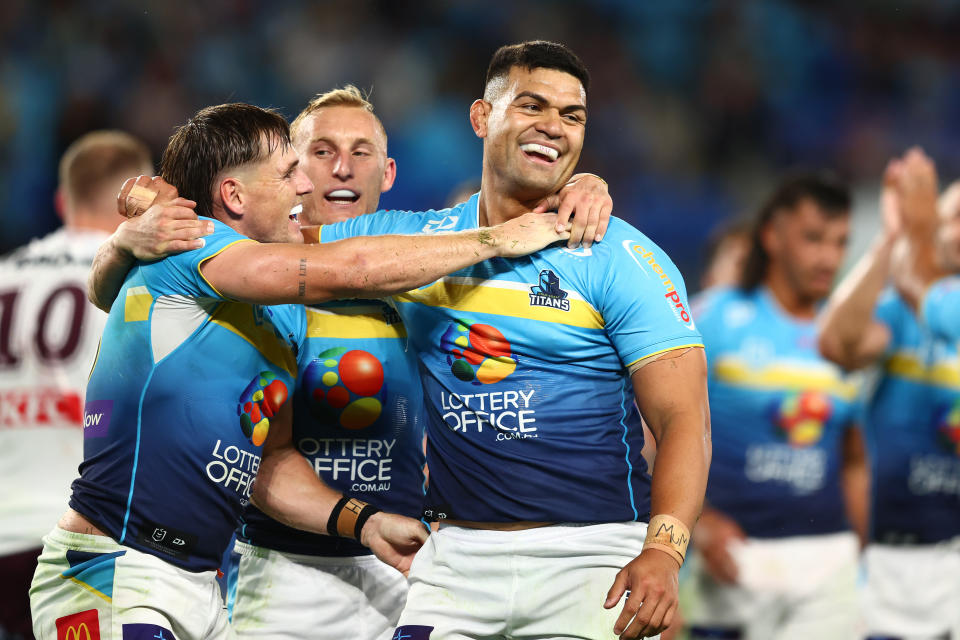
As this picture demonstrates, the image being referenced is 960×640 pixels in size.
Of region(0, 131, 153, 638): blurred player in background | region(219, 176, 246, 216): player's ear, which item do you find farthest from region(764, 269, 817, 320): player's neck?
region(219, 176, 246, 216): player's ear

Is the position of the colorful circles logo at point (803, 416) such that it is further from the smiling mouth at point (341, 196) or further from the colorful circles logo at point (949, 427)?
the smiling mouth at point (341, 196)

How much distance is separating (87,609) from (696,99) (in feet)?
33.7

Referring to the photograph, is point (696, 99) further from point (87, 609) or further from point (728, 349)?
point (87, 609)

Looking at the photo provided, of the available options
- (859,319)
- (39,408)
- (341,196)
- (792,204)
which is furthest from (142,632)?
(792,204)

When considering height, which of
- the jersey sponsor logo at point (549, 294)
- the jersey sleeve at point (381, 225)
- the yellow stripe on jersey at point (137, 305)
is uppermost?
the jersey sleeve at point (381, 225)

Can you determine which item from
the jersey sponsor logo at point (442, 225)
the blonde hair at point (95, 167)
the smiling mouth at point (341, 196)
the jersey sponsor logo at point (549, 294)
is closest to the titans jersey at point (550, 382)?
the jersey sponsor logo at point (549, 294)

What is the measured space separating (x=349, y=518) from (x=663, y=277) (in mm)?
1363

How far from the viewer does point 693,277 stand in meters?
11.5

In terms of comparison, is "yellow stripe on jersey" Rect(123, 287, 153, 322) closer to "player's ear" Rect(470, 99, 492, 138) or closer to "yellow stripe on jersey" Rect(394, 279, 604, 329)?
"yellow stripe on jersey" Rect(394, 279, 604, 329)

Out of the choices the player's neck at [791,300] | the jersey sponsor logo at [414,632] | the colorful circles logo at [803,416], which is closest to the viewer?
the jersey sponsor logo at [414,632]

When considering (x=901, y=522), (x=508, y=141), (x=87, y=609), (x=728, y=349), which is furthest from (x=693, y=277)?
(x=87, y=609)

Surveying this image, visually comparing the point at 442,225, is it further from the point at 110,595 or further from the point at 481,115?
the point at 110,595

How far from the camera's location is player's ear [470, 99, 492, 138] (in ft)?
13.0

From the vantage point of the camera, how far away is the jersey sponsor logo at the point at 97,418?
3311 mm
